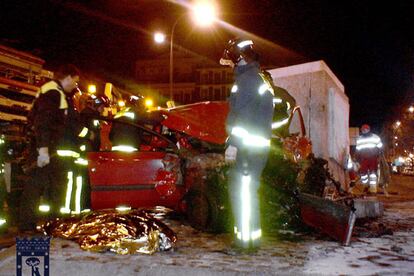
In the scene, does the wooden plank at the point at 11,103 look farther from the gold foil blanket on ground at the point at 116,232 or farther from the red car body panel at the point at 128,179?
the gold foil blanket on ground at the point at 116,232

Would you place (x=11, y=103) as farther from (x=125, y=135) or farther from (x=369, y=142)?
(x=369, y=142)

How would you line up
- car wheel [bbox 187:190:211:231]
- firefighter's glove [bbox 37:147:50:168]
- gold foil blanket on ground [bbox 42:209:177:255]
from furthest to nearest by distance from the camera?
1. car wheel [bbox 187:190:211:231]
2. firefighter's glove [bbox 37:147:50:168]
3. gold foil blanket on ground [bbox 42:209:177:255]

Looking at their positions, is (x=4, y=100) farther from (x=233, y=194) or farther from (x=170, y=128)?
(x=233, y=194)

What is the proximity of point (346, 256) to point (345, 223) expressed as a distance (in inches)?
19.0

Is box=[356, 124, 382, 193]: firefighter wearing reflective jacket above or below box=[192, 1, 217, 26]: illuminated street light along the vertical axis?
below

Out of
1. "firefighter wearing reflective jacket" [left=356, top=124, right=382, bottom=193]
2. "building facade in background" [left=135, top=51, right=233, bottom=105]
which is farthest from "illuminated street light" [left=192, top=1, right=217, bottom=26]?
"building facade in background" [left=135, top=51, right=233, bottom=105]

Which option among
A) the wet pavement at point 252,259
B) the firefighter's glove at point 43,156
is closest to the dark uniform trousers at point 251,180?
the wet pavement at point 252,259

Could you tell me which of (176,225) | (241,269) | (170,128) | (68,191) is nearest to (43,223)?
(68,191)

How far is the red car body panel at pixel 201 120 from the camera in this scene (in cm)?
593

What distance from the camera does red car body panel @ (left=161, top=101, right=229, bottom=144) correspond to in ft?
19.4

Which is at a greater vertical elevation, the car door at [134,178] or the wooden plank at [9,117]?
the wooden plank at [9,117]

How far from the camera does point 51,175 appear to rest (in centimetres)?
519

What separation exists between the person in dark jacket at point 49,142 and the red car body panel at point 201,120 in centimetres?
142

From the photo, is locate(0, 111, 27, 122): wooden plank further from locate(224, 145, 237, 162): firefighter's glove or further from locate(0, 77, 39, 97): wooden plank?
locate(224, 145, 237, 162): firefighter's glove
